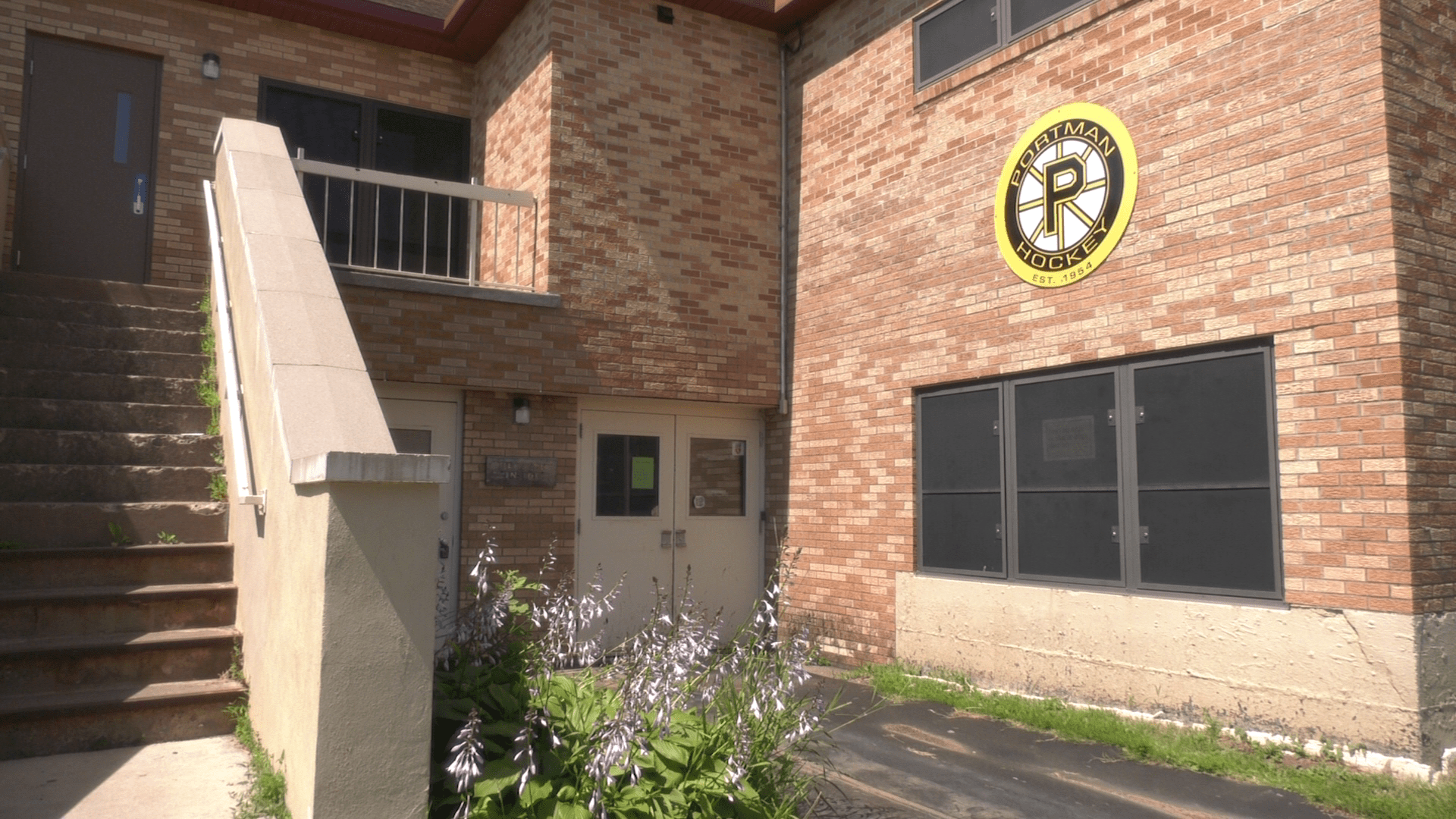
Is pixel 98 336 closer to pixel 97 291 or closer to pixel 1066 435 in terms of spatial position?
pixel 97 291

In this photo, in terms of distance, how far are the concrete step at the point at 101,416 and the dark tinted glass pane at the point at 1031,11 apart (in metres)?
6.29

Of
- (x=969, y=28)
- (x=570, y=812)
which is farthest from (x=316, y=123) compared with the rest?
(x=570, y=812)

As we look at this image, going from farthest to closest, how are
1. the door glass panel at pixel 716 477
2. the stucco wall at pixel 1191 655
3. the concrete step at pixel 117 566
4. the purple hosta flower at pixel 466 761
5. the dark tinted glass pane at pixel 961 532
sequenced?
the door glass panel at pixel 716 477
the dark tinted glass pane at pixel 961 532
the stucco wall at pixel 1191 655
the concrete step at pixel 117 566
the purple hosta flower at pixel 466 761

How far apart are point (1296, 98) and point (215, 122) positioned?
897 cm

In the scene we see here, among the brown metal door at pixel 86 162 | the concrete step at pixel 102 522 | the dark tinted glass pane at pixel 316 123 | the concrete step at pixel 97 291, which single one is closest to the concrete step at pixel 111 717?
the concrete step at pixel 102 522

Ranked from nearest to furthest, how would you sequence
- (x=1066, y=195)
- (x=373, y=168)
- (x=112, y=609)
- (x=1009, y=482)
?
(x=112, y=609)
(x=1066, y=195)
(x=1009, y=482)
(x=373, y=168)

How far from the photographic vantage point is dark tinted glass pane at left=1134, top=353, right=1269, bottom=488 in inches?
245

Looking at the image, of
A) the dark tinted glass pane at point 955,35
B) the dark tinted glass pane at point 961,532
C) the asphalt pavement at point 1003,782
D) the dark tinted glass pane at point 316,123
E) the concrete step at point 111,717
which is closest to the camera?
the concrete step at point 111,717

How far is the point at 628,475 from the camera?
31.6 feet

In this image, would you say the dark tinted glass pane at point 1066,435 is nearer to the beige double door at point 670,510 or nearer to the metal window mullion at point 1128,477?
the metal window mullion at point 1128,477

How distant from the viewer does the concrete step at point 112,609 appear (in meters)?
4.40

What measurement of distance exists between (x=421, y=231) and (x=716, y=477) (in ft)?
13.0

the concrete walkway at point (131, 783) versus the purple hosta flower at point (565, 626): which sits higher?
the purple hosta flower at point (565, 626)

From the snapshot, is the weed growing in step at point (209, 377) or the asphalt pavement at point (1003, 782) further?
the weed growing in step at point (209, 377)
